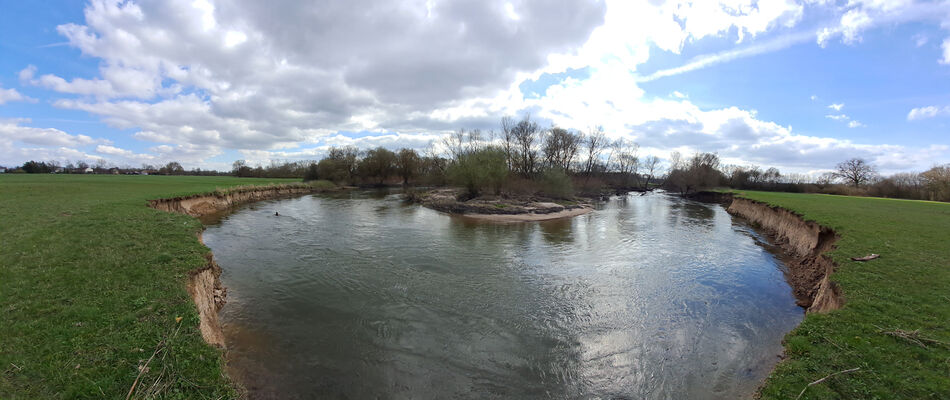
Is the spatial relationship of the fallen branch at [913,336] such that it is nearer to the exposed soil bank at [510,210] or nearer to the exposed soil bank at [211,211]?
the exposed soil bank at [211,211]

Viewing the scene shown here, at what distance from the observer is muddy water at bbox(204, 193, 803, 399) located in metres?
6.88

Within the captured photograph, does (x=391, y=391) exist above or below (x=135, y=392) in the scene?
below

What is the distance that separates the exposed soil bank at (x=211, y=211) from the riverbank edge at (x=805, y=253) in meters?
14.8

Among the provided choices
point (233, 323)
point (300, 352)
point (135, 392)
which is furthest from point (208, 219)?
point (135, 392)

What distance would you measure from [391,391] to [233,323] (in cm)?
527

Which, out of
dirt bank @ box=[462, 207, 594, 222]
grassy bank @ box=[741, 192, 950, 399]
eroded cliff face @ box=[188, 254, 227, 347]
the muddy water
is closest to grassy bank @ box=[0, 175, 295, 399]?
eroded cliff face @ box=[188, 254, 227, 347]

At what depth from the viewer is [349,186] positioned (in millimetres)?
76375

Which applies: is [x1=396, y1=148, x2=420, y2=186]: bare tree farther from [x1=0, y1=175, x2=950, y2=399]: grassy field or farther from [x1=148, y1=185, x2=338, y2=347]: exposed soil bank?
[x1=0, y1=175, x2=950, y2=399]: grassy field

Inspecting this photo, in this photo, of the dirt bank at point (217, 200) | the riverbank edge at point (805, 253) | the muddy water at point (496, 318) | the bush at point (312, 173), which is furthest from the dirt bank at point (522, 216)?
the bush at point (312, 173)

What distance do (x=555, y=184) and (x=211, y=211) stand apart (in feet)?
130

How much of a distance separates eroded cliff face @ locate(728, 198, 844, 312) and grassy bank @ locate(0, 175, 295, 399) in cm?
1366

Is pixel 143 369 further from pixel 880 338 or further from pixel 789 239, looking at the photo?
pixel 789 239

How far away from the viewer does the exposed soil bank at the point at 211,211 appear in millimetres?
7580

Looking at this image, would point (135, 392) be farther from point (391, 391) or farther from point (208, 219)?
point (208, 219)
